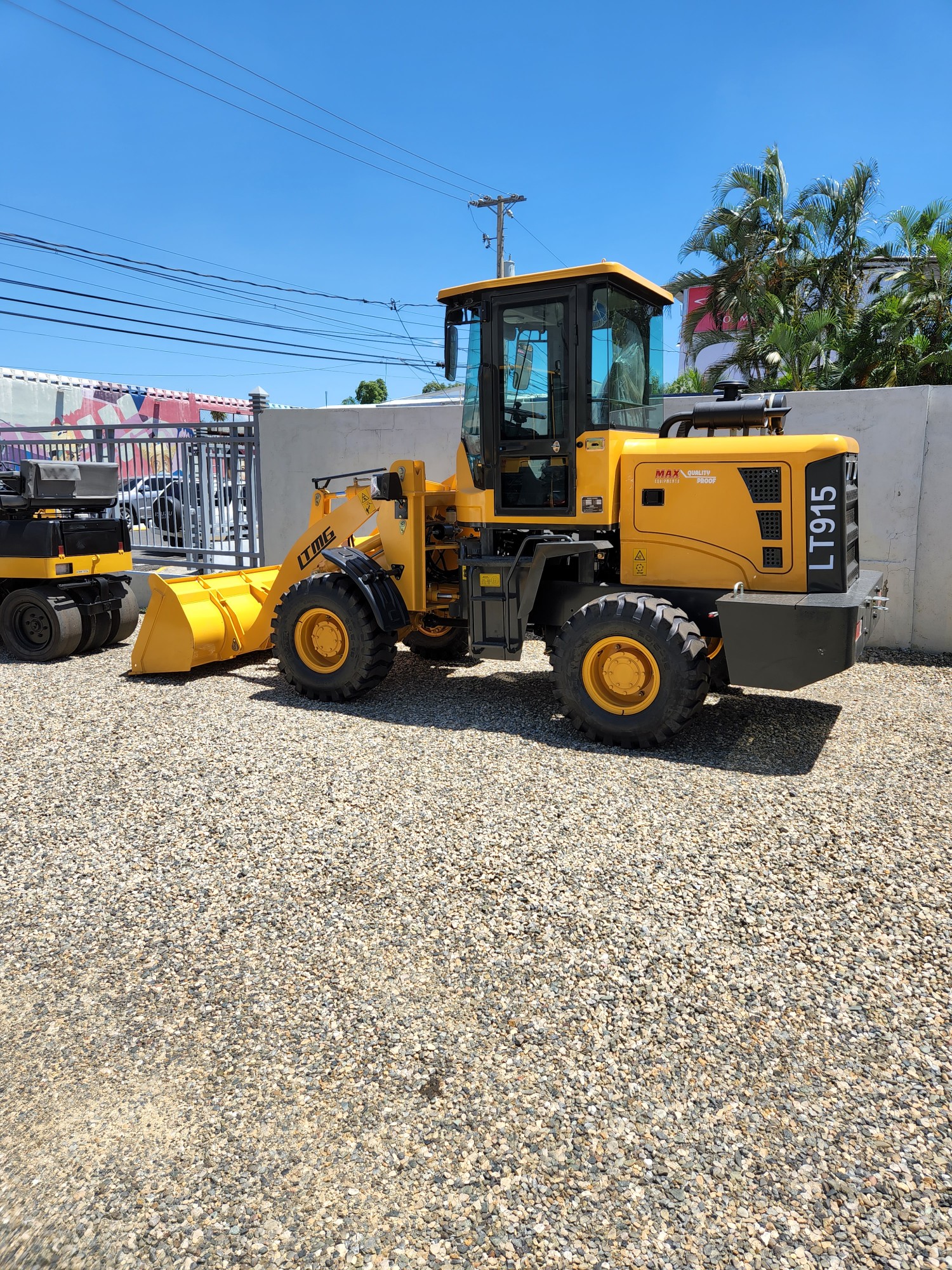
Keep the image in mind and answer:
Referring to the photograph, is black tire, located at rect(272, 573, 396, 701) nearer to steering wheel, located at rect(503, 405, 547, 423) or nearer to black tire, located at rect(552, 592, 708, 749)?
black tire, located at rect(552, 592, 708, 749)

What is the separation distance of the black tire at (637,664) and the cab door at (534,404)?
87 centimetres

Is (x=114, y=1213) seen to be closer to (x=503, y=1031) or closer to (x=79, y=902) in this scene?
(x=503, y=1031)

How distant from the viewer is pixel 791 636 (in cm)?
526

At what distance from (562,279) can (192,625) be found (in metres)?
3.88

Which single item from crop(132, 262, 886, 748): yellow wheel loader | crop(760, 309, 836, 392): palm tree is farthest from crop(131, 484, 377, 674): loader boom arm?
crop(760, 309, 836, 392): palm tree

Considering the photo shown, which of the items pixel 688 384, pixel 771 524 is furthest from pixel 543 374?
pixel 688 384

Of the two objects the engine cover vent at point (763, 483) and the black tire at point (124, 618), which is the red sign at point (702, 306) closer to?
the black tire at point (124, 618)

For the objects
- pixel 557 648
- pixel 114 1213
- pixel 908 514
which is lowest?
pixel 114 1213

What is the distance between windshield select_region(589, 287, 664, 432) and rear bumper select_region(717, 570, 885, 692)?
5.09ft

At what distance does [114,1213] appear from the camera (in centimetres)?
222

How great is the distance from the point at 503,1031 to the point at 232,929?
123 centimetres

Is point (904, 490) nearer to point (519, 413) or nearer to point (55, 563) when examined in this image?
point (519, 413)

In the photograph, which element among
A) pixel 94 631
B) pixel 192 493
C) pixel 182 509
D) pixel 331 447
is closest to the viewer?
pixel 94 631

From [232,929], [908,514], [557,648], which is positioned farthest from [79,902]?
[908,514]
